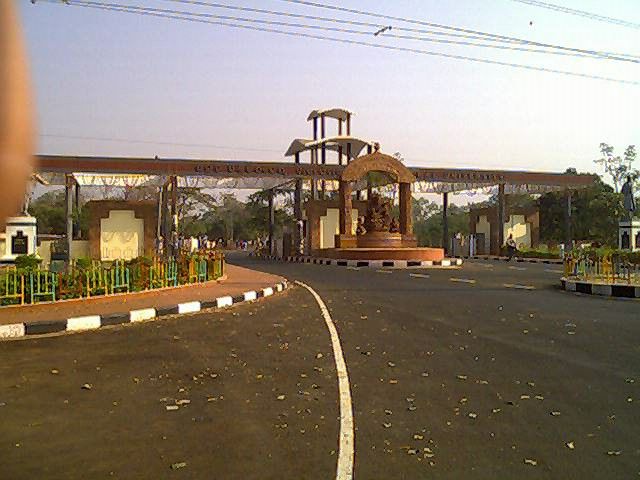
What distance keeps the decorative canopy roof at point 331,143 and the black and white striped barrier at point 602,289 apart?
31.1m

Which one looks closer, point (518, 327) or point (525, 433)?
point (525, 433)

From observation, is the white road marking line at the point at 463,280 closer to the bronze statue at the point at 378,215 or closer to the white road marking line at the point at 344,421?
the white road marking line at the point at 344,421

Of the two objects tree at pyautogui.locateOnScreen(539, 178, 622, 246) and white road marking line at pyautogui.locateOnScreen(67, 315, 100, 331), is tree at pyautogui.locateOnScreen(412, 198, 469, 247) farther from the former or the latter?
white road marking line at pyautogui.locateOnScreen(67, 315, 100, 331)

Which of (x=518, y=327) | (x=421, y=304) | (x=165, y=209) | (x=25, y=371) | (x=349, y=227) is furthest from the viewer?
(x=349, y=227)

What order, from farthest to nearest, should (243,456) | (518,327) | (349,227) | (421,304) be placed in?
(349,227), (421,304), (518,327), (243,456)

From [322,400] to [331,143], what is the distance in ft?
144

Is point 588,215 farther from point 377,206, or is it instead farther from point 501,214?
point 377,206

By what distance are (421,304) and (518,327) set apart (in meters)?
3.44

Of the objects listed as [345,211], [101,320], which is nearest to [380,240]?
[345,211]

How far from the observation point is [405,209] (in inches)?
1491

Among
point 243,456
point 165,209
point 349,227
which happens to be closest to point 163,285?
point 243,456

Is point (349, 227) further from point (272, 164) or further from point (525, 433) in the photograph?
point (525, 433)

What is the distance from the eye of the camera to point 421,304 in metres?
13.0

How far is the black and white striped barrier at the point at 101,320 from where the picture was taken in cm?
948
